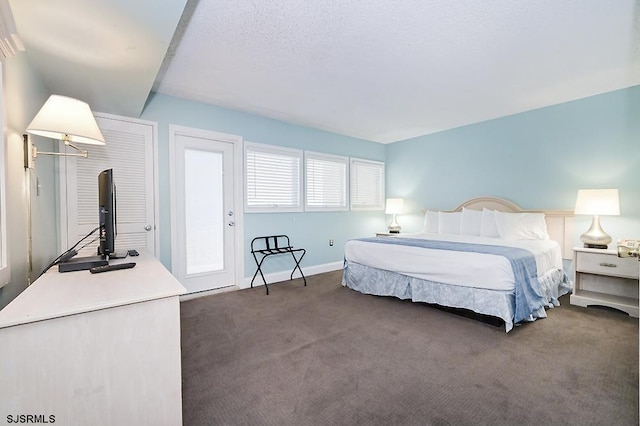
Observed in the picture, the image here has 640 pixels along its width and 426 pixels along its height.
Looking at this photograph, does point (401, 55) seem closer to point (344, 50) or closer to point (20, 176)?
point (344, 50)

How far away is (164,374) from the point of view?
119cm

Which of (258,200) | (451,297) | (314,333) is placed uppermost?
(258,200)

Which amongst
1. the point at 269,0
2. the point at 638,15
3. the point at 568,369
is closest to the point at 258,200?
the point at 269,0

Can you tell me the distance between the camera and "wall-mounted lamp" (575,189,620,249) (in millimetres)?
3049

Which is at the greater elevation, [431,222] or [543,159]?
[543,159]

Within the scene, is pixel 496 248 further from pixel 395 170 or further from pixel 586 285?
pixel 395 170

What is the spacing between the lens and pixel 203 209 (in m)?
3.69

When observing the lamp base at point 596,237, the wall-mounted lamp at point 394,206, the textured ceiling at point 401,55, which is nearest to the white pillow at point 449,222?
the wall-mounted lamp at point 394,206

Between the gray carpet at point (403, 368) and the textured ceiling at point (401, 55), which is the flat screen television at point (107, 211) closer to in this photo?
the gray carpet at point (403, 368)

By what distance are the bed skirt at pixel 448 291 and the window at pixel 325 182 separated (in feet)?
4.54

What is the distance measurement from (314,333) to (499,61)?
310 cm

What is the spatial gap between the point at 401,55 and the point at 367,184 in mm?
3272

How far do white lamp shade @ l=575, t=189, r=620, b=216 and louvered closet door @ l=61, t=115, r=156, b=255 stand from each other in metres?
4.92

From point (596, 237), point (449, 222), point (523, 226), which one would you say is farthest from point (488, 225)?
point (596, 237)
